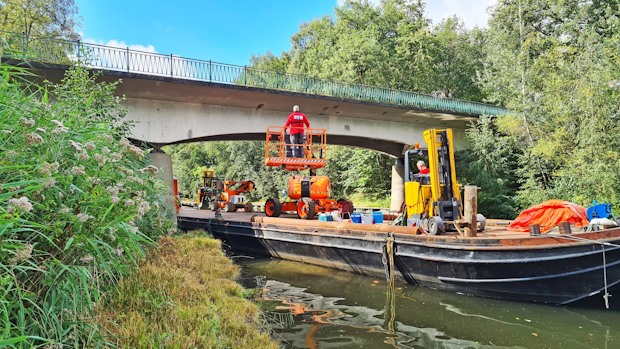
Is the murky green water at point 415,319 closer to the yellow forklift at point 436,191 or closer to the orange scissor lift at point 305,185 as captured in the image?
the yellow forklift at point 436,191

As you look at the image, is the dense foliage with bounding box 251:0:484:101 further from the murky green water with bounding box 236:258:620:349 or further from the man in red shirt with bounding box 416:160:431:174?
the murky green water with bounding box 236:258:620:349

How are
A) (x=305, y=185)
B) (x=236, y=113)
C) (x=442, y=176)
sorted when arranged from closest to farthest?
(x=442, y=176)
(x=305, y=185)
(x=236, y=113)

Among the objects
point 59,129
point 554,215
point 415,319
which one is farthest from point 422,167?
point 59,129

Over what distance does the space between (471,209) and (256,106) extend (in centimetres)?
1169

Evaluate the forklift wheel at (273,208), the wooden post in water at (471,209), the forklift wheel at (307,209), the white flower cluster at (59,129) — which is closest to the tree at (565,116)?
the wooden post in water at (471,209)

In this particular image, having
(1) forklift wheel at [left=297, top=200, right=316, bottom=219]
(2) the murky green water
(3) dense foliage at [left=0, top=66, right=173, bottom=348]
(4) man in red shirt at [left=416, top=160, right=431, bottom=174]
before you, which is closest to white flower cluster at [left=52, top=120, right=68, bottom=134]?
(3) dense foliage at [left=0, top=66, right=173, bottom=348]

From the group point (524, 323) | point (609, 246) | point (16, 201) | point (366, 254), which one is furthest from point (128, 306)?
point (609, 246)

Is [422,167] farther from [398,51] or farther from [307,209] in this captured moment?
[398,51]

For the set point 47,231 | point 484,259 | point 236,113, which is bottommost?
point 484,259

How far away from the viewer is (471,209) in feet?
26.5

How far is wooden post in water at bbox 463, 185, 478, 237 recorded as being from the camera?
8.07 meters

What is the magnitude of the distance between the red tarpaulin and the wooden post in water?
1.45m

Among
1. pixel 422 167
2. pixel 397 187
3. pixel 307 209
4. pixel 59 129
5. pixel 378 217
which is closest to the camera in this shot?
pixel 59 129

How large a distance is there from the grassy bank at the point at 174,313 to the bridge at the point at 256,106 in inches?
348
